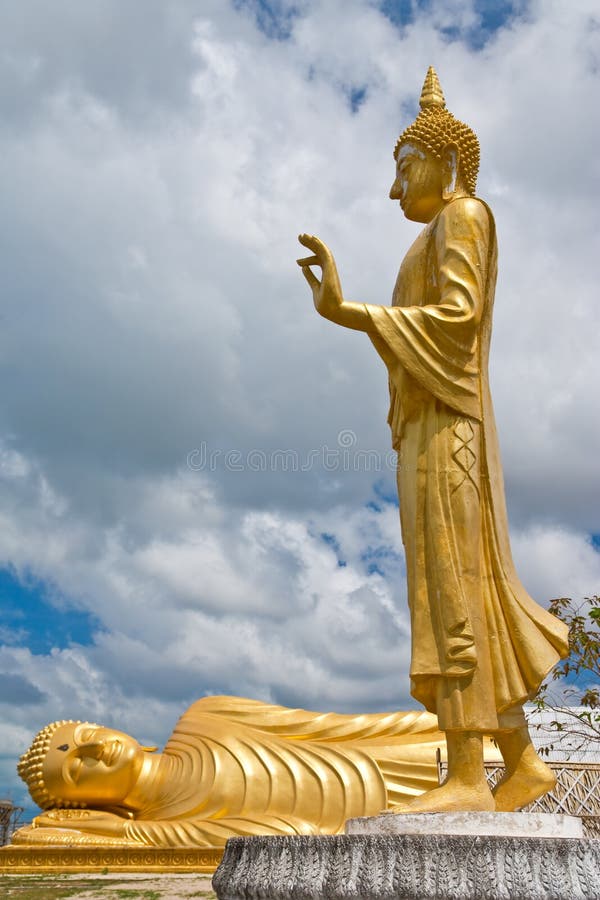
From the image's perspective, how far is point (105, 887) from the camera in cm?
669

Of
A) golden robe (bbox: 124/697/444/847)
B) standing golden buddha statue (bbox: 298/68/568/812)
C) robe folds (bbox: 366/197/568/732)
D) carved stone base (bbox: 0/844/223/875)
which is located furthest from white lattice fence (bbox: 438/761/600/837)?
robe folds (bbox: 366/197/568/732)

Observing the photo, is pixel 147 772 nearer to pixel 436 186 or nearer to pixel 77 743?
pixel 77 743

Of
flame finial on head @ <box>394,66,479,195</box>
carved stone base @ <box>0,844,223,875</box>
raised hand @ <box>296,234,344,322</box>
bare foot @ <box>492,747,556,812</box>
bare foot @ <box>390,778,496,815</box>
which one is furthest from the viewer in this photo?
carved stone base @ <box>0,844,223,875</box>

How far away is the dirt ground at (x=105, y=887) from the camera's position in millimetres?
6273

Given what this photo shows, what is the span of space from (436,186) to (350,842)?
11.8 feet

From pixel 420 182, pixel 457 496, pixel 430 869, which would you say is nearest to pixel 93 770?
pixel 457 496

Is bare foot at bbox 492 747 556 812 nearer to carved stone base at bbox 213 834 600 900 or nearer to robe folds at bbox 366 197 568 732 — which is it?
robe folds at bbox 366 197 568 732

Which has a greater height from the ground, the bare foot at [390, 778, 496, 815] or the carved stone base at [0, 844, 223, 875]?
the bare foot at [390, 778, 496, 815]

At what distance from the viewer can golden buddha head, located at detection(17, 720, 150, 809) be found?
9211 mm

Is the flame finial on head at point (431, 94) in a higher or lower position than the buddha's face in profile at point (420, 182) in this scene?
higher

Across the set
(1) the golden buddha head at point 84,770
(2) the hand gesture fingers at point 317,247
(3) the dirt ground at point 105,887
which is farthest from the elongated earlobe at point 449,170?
(1) the golden buddha head at point 84,770

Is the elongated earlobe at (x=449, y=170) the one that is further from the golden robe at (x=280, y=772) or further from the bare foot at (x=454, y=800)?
the golden robe at (x=280, y=772)

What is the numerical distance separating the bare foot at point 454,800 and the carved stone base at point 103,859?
15.7 ft

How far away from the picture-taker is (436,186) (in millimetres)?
4934
